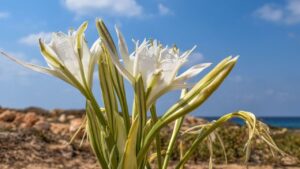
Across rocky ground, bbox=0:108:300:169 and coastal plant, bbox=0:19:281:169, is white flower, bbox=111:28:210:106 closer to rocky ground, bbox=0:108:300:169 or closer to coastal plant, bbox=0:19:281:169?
coastal plant, bbox=0:19:281:169

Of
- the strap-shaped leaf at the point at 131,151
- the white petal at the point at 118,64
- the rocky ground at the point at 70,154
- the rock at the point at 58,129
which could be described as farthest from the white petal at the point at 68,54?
the rock at the point at 58,129

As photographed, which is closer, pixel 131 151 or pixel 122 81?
pixel 131 151

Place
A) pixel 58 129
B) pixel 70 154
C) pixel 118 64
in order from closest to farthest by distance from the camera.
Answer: pixel 118 64, pixel 70 154, pixel 58 129

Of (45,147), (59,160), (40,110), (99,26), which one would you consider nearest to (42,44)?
(99,26)

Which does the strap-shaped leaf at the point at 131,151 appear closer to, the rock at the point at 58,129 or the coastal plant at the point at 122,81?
the coastal plant at the point at 122,81

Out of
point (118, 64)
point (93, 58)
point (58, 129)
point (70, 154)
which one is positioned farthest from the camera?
point (58, 129)

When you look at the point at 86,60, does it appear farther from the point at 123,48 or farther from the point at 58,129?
the point at 58,129

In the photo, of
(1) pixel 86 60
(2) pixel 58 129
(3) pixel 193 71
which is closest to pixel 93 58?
(1) pixel 86 60

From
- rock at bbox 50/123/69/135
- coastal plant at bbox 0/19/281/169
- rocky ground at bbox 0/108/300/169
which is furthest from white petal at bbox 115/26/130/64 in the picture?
rock at bbox 50/123/69/135

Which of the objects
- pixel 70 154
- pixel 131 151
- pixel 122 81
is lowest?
pixel 70 154
